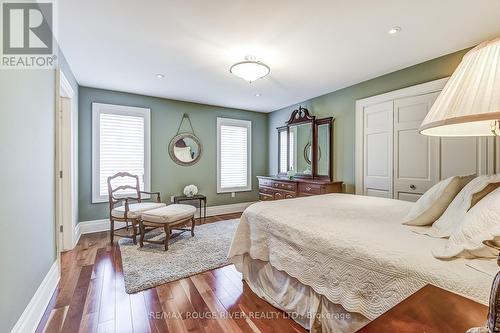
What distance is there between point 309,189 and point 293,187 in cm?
36

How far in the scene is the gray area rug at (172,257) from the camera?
234cm

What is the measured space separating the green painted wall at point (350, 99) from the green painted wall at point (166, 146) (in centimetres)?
145

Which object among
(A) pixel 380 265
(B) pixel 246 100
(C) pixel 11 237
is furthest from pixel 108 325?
(B) pixel 246 100

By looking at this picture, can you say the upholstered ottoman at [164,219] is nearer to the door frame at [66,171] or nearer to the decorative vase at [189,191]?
the door frame at [66,171]

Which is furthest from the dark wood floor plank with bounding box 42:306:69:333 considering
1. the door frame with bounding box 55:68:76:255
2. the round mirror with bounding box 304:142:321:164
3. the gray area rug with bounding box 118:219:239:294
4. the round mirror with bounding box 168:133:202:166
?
the round mirror with bounding box 304:142:321:164

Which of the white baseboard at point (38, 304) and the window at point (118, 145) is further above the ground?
the window at point (118, 145)

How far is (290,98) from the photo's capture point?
448cm

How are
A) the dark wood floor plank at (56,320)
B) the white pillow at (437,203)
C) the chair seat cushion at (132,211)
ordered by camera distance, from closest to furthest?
the white pillow at (437,203) → the dark wood floor plank at (56,320) → the chair seat cushion at (132,211)

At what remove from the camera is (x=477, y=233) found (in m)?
0.97

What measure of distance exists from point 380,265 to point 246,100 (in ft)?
13.2

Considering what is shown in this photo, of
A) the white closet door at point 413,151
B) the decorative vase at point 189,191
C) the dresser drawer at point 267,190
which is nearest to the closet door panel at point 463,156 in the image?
the white closet door at point 413,151

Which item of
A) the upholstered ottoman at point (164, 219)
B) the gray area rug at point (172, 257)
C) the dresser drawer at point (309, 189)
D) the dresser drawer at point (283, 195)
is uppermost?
the dresser drawer at point (309, 189)

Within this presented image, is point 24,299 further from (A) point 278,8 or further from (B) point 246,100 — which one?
(B) point 246,100

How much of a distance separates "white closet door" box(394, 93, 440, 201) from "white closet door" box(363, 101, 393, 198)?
9 centimetres
